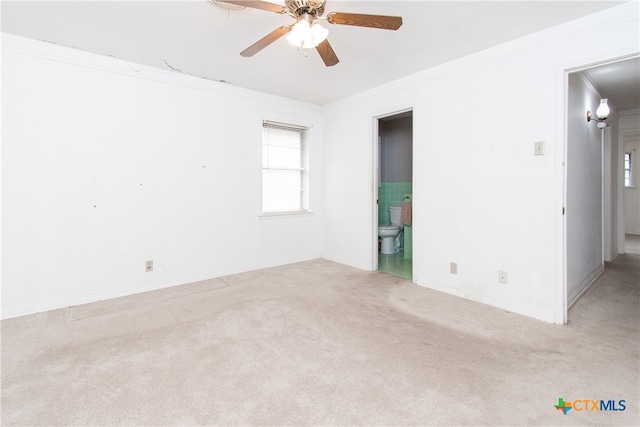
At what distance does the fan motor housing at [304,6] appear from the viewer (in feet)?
6.13

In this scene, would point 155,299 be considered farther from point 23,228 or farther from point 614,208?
point 614,208

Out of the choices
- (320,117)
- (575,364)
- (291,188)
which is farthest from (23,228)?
(575,364)

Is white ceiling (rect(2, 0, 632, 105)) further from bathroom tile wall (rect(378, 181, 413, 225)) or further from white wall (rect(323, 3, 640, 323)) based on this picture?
bathroom tile wall (rect(378, 181, 413, 225))

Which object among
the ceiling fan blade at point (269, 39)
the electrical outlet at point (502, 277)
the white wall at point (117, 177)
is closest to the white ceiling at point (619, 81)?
the electrical outlet at point (502, 277)

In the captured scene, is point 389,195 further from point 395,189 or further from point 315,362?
point 315,362

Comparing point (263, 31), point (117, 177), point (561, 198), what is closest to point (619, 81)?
point (561, 198)

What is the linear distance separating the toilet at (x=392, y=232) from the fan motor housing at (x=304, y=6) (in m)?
3.48

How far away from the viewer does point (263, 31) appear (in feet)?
8.18

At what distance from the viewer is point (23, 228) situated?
2652 millimetres

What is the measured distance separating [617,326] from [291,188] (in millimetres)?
3709

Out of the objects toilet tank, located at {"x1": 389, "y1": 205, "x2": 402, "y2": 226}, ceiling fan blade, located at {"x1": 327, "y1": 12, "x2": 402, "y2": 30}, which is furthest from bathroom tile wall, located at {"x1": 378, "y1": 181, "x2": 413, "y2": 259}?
ceiling fan blade, located at {"x1": 327, "y1": 12, "x2": 402, "y2": 30}

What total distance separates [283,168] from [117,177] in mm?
2047

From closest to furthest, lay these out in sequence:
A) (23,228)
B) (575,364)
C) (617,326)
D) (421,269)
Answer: (575,364)
(617,326)
(23,228)
(421,269)

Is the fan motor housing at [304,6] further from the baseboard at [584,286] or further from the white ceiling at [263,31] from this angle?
the baseboard at [584,286]
